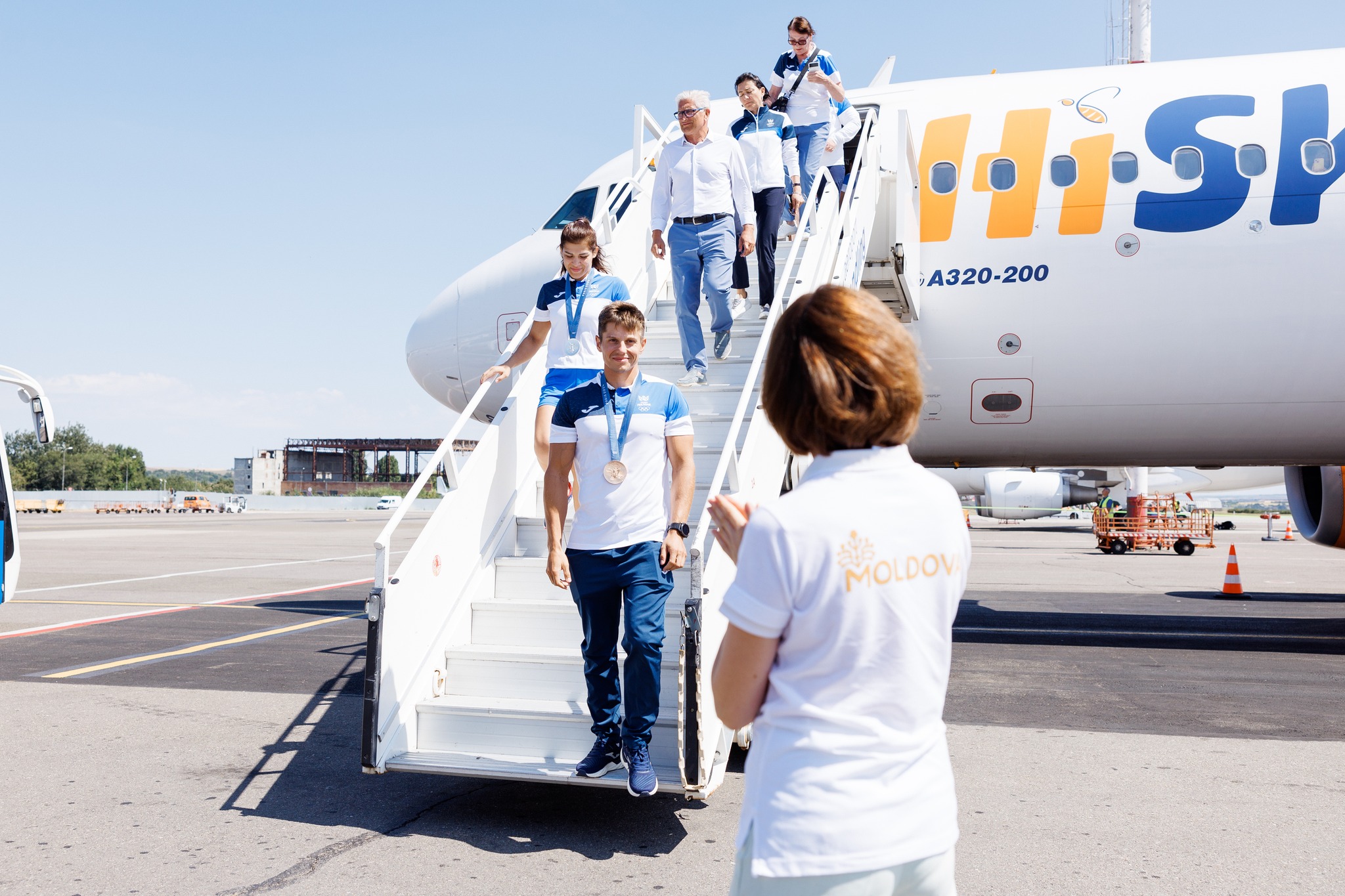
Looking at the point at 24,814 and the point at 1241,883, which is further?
the point at 24,814

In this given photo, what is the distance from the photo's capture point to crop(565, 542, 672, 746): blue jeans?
4070 mm

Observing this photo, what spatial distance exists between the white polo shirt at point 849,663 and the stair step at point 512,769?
8.63 feet

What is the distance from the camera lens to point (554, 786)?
16.1 ft

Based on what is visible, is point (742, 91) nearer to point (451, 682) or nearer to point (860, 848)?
point (451, 682)

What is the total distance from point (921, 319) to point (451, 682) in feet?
17.1

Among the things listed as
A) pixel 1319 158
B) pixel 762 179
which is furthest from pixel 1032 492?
pixel 762 179

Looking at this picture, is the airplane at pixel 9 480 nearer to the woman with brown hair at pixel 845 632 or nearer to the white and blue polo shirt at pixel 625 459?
the white and blue polo shirt at pixel 625 459

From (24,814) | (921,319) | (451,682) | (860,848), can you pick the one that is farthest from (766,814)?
(921,319)

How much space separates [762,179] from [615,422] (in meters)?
3.48

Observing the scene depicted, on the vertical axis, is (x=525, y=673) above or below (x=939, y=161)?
below

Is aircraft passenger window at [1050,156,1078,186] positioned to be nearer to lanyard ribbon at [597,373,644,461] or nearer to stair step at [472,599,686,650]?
stair step at [472,599,686,650]

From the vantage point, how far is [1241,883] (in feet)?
11.8

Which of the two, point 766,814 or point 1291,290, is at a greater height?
point 1291,290

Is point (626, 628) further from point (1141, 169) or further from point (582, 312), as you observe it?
point (1141, 169)
